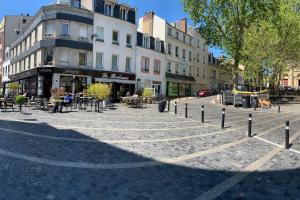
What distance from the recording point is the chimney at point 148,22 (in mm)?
45344

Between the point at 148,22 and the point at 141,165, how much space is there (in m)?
40.3

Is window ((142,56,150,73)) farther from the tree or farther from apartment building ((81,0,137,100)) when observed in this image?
the tree

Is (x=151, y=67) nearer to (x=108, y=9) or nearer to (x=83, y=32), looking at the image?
(x=108, y=9)

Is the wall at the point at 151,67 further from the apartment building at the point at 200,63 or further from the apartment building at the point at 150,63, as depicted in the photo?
the apartment building at the point at 200,63

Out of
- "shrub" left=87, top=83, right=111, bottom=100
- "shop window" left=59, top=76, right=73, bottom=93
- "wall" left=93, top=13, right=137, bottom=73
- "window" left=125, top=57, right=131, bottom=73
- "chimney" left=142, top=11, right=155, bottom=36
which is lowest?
"shrub" left=87, top=83, right=111, bottom=100

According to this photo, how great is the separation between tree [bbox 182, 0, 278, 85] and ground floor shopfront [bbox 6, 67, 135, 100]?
408 inches

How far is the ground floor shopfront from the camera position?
31297mm

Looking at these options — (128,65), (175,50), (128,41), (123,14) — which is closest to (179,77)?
(175,50)

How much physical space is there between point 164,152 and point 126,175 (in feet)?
7.77

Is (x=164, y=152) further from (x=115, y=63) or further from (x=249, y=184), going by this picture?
(x=115, y=63)

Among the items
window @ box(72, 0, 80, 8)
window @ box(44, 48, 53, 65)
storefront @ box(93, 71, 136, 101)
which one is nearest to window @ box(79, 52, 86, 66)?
storefront @ box(93, 71, 136, 101)

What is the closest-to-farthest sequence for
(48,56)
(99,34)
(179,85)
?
1. (48,56)
2. (99,34)
3. (179,85)

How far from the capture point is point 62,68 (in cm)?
3109

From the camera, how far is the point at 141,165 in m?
7.30
